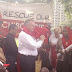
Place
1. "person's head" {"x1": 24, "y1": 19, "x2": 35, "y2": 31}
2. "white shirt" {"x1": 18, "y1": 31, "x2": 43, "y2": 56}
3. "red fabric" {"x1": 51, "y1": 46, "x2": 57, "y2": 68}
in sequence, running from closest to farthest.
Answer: "white shirt" {"x1": 18, "y1": 31, "x2": 43, "y2": 56}
"person's head" {"x1": 24, "y1": 19, "x2": 35, "y2": 31}
"red fabric" {"x1": 51, "y1": 46, "x2": 57, "y2": 68}

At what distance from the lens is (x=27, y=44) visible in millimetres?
3475

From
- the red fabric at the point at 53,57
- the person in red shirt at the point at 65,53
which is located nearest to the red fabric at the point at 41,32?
the red fabric at the point at 53,57

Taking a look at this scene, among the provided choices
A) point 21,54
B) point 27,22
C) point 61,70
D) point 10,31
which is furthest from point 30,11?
point 61,70

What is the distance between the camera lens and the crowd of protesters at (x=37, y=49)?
350 centimetres

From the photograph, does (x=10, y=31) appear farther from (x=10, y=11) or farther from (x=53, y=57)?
(x=53, y=57)

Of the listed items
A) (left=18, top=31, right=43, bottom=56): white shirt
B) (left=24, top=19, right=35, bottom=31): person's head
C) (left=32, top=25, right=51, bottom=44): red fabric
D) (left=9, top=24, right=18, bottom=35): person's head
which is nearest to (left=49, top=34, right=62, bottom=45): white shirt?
(left=32, top=25, right=51, bottom=44): red fabric

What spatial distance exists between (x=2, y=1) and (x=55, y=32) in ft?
4.27

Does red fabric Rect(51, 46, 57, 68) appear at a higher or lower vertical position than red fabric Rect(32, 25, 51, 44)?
lower

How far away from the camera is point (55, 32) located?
383cm

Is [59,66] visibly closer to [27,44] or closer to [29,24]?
[27,44]

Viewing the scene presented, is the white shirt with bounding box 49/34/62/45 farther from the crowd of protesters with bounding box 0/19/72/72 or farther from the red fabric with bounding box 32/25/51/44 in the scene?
the red fabric with bounding box 32/25/51/44

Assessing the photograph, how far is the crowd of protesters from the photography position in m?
3.50

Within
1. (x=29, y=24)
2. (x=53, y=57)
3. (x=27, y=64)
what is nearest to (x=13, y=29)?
(x=29, y=24)

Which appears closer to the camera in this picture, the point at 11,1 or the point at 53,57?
the point at 11,1
